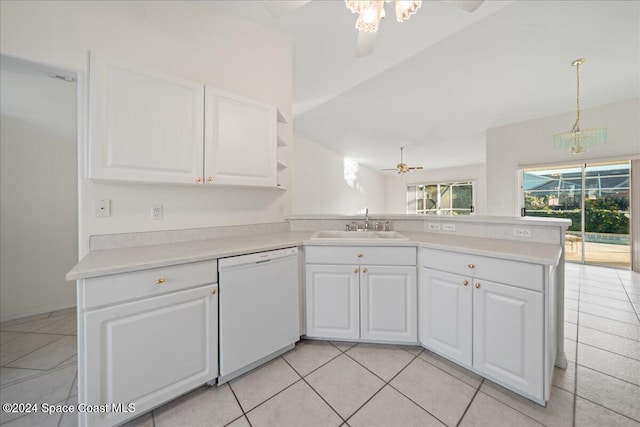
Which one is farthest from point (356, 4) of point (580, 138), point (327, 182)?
point (327, 182)

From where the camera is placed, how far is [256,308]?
1488mm

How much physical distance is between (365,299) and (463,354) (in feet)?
2.21

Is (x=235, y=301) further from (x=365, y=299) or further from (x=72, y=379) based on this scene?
(x=72, y=379)

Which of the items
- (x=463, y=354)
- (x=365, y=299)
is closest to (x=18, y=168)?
(x=365, y=299)

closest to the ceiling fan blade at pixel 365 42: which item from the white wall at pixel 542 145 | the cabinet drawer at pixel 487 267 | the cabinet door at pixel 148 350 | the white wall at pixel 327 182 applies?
the cabinet drawer at pixel 487 267

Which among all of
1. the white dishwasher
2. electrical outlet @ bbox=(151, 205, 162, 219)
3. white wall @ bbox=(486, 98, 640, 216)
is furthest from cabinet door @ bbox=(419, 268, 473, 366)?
white wall @ bbox=(486, 98, 640, 216)

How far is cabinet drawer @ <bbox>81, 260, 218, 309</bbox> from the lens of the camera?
40.0 inches

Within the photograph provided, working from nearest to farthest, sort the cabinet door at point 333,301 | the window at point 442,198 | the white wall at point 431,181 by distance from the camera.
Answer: the cabinet door at point 333,301
the white wall at point 431,181
the window at point 442,198

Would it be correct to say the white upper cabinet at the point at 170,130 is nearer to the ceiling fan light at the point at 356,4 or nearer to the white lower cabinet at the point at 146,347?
the white lower cabinet at the point at 146,347

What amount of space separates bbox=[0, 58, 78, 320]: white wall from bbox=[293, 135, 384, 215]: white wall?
13.5ft

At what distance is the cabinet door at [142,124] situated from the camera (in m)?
1.28

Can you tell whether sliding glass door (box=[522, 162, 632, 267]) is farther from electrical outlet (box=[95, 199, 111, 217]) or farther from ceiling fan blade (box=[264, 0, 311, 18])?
electrical outlet (box=[95, 199, 111, 217])

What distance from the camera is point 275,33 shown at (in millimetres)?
2338

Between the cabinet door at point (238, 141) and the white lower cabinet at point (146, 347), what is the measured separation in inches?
31.0
